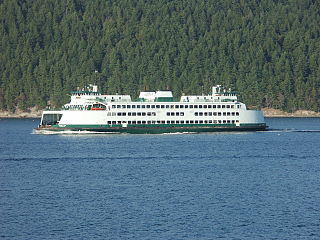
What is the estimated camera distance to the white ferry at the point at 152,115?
112 meters

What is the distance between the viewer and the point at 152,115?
11450cm

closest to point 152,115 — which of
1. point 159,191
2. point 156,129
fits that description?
point 156,129

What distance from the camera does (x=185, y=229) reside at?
44.4 metres

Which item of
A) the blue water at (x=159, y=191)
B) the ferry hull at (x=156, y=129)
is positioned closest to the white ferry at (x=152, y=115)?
the ferry hull at (x=156, y=129)

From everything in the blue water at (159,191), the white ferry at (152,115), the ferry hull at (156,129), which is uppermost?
the white ferry at (152,115)

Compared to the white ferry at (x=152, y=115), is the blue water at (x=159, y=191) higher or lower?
lower

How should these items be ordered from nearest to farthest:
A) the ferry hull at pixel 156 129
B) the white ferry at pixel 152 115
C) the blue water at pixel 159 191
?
the blue water at pixel 159 191 < the ferry hull at pixel 156 129 < the white ferry at pixel 152 115

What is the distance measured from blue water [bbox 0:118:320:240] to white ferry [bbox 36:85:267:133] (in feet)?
45.3

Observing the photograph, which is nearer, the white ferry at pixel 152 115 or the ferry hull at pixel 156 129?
the ferry hull at pixel 156 129

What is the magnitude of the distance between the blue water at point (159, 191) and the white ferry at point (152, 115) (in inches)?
544

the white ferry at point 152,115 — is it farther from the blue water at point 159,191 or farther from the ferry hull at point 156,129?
the blue water at point 159,191

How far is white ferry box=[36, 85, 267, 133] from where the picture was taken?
112 m

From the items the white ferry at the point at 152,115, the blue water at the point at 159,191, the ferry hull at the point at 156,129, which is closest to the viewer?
the blue water at the point at 159,191

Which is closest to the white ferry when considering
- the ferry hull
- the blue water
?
the ferry hull
